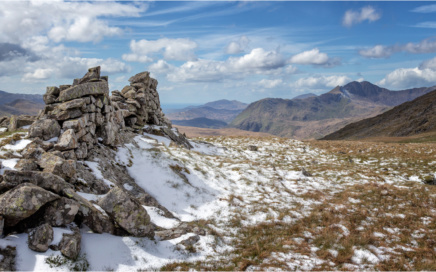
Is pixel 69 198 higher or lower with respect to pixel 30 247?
higher

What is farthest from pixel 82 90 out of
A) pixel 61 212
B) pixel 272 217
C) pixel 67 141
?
pixel 272 217

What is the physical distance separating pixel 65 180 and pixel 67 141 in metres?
4.94

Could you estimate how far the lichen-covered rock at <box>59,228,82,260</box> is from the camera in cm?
1051

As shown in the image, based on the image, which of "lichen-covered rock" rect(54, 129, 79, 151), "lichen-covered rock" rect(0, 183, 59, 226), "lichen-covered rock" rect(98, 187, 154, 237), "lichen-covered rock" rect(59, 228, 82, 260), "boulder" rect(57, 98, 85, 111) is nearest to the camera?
"lichen-covered rock" rect(0, 183, 59, 226)

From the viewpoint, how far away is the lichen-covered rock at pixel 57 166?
47.4 feet

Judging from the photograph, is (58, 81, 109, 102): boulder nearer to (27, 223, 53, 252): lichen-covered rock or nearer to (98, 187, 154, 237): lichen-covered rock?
(98, 187, 154, 237): lichen-covered rock

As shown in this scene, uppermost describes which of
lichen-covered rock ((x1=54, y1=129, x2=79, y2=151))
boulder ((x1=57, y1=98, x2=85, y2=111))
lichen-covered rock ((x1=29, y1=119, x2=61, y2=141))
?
boulder ((x1=57, y1=98, x2=85, y2=111))

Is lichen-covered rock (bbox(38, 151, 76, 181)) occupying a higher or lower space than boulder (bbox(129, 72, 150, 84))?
lower

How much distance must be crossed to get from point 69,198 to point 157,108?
37668 mm

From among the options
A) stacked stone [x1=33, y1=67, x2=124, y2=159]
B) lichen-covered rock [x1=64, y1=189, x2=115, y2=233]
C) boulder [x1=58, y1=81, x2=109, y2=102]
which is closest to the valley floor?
lichen-covered rock [x1=64, y1=189, x2=115, y2=233]

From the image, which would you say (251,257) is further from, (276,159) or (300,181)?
(276,159)

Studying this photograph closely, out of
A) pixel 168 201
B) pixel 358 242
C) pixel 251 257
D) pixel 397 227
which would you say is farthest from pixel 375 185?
pixel 168 201

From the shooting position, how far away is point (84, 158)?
19797mm

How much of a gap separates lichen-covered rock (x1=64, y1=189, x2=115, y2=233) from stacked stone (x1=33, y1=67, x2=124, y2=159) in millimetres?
6788
